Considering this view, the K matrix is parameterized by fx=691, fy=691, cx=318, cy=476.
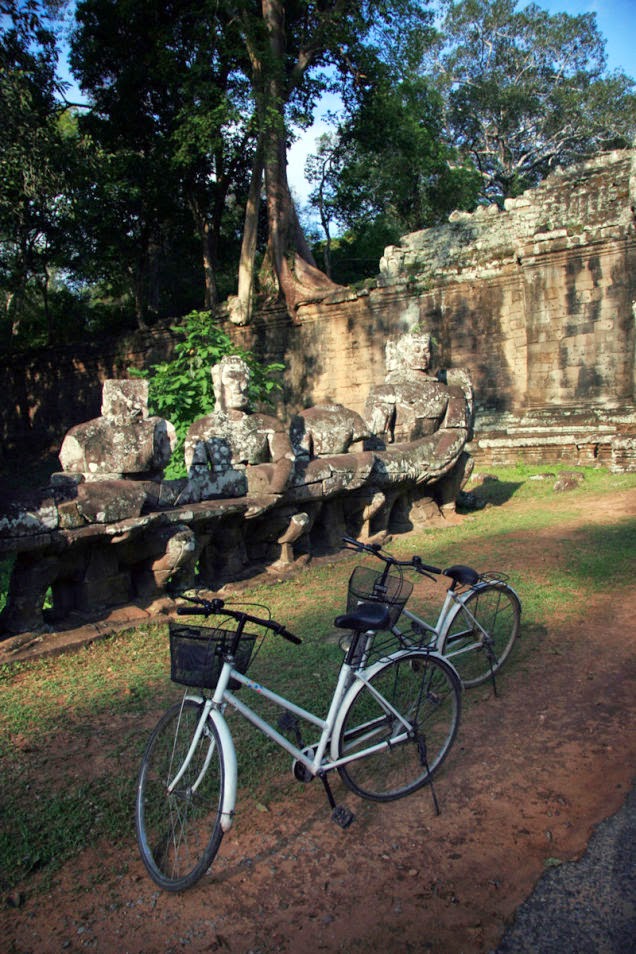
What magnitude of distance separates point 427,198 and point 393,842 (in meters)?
23.3

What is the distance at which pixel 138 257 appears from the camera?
1956 cm

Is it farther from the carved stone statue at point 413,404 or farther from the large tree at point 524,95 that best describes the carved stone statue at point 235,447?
the large tree at point 524,95

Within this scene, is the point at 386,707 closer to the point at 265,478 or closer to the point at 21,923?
the point at 21,923

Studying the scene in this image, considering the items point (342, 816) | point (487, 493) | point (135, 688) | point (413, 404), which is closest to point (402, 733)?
point (342, 816)

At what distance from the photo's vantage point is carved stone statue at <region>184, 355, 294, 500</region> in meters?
5.64

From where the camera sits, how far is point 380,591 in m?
2.83

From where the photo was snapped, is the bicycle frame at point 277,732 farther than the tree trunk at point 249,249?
No

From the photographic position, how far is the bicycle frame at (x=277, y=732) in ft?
7.52

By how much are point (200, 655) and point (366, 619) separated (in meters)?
0.61

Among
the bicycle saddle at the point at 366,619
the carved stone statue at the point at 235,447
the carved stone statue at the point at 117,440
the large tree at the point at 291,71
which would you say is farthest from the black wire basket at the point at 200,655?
the large tree at the point at 291,71

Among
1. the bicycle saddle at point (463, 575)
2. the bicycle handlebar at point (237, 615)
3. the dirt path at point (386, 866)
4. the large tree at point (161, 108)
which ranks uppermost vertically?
the large tree at point (161, 108)

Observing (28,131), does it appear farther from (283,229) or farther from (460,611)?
(460,611)

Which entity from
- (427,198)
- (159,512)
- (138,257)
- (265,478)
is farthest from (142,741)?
(427,198)

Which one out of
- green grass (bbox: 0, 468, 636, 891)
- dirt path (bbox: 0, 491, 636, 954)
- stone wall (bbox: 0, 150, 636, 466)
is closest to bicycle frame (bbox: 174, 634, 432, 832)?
dirt path (bbox: 0, 491, 636, 954)
